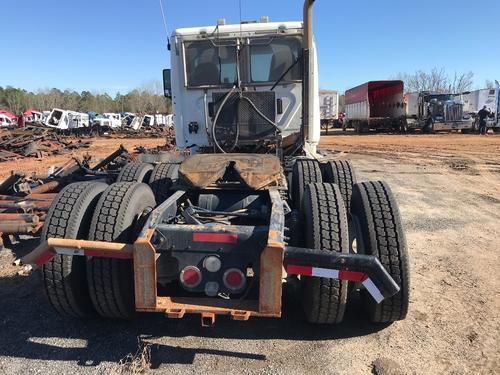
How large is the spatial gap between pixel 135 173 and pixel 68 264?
2539 mm

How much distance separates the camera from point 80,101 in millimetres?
101812

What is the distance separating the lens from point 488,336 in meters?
3.40

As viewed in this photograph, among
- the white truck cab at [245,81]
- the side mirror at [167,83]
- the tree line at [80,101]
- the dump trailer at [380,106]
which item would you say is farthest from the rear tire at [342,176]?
the tree line at [80,101]

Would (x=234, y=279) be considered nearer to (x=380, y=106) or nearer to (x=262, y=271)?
(x=262, y=271)

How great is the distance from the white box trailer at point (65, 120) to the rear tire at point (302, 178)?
126 feet

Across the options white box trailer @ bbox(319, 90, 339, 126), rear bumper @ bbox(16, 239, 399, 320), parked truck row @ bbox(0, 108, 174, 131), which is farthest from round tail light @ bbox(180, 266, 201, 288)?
parked truck row @ bbox(0, 108, 174, 131)

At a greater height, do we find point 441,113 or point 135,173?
point 441,113

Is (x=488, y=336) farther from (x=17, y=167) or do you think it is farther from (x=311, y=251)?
(x=17, y=167)

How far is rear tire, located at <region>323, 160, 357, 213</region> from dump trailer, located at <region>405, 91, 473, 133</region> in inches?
1044

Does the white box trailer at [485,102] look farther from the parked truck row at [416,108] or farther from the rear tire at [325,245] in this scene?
the rear tire at [325,245]

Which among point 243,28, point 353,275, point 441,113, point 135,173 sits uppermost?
point 243,28

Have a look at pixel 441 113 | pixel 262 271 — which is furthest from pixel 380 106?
pixel 262 271

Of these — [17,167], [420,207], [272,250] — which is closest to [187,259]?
[272,250]

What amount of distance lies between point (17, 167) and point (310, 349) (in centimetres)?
1616
